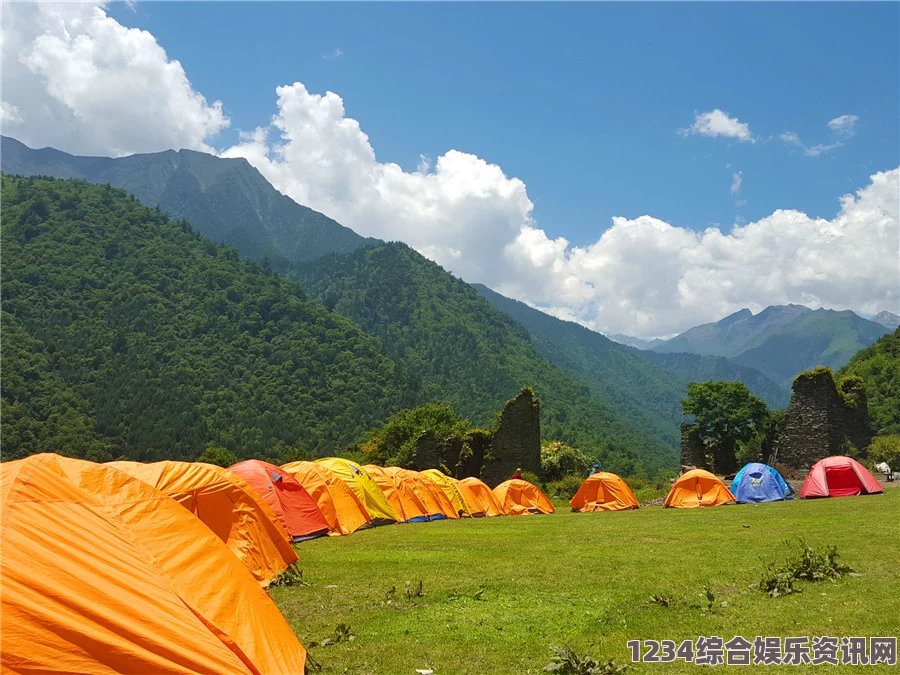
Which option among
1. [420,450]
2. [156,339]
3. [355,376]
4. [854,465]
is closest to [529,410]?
[420,450]

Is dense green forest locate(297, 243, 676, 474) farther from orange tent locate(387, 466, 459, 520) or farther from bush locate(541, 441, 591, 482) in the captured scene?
orange tent locate(387, 466, 459, 520)

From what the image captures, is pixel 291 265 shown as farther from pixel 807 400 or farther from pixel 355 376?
pixel 807 400

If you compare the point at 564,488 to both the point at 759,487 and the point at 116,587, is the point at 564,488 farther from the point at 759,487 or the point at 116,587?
the point at 116,587

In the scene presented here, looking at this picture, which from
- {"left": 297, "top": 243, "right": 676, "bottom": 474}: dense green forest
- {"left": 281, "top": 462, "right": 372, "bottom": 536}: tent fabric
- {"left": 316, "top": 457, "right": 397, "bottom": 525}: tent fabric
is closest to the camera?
{"left": 281, "top": 462, "right": 372, "bottom": 536}: tent fabric

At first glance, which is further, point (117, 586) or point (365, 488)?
point (365, 488)

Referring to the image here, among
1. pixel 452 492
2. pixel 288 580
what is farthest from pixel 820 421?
pixel 288 580

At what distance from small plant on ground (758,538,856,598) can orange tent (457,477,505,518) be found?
1307 centimetres

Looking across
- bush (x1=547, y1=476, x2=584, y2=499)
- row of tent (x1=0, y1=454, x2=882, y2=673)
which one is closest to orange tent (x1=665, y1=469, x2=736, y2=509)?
bush (x1=547, y1=476, x2=584, y2=499)

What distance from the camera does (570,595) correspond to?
732 centimetres

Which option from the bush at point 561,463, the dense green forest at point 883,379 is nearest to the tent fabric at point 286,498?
the bush at point 561,463

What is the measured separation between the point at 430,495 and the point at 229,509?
1039cm

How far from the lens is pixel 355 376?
91812 millimetres

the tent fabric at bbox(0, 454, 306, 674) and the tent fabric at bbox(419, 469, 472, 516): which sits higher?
the tent fabric at bbox(0, 454, 306, 674)

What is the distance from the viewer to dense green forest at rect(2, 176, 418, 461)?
232 ft
